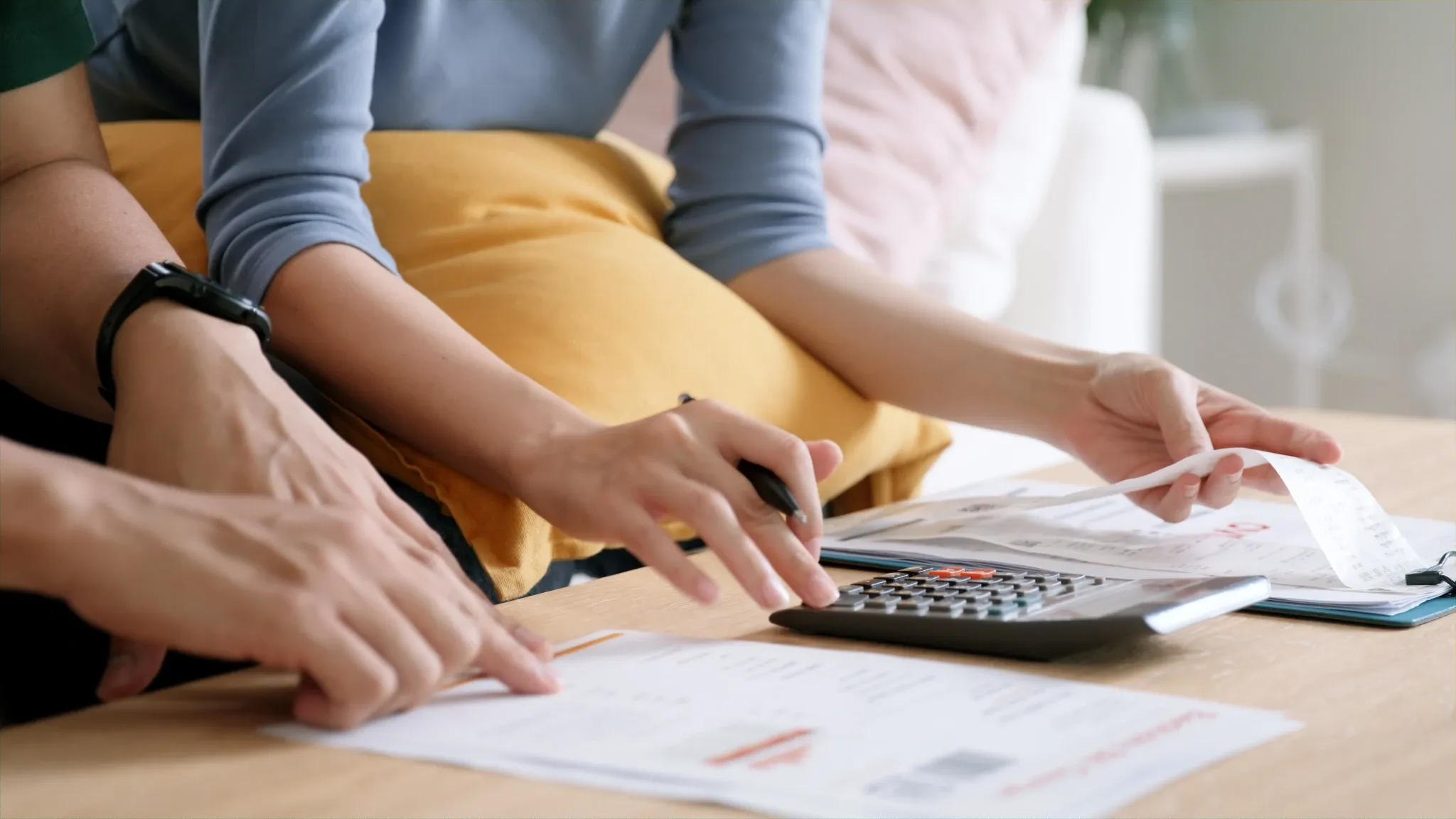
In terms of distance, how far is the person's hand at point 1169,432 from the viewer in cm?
77

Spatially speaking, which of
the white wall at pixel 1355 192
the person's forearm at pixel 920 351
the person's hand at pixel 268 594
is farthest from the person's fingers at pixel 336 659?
the white wall at pixel 1355 192

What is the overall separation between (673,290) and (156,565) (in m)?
0.47

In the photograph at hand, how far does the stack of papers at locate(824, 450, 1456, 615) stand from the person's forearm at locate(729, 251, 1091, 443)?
0.25 ft

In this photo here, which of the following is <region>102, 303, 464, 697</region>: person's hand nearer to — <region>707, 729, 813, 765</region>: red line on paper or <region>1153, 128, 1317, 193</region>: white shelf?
<region>707, 729, 813, 765</region>: red line on paper

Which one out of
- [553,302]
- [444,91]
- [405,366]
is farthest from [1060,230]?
[405,366]

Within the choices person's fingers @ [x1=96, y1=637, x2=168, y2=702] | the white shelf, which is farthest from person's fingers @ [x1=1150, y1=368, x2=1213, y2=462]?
the white shelf

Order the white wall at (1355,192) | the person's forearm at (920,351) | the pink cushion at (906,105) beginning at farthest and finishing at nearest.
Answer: the white wall at (1355,192) → the pink cushion at (906,105) → the person's forearm at (920,351)

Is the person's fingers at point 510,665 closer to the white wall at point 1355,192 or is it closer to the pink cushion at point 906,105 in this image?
the pink cushion at point 906,105

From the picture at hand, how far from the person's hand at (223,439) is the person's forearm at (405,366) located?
0.37 ft

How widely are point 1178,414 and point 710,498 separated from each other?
0.34 meters

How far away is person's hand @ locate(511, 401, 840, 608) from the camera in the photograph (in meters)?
0.59

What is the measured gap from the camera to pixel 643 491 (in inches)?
24.6

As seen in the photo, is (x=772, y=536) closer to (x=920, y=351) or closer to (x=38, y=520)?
(x=38, y=520)

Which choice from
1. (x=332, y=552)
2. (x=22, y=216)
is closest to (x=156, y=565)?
(x=332, y=552)
